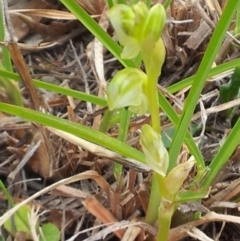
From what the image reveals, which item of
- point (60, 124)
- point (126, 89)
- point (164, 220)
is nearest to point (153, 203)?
point (164, 220)

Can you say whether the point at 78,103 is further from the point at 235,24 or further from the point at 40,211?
the point at 235,24

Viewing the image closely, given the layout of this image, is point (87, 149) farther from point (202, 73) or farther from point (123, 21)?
point (123, 21)

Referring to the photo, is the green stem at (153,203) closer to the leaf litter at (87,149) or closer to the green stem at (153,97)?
the leaf litter at (87,149)

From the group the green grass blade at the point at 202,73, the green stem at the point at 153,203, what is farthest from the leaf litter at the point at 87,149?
the green grass blade at the point at 202,73

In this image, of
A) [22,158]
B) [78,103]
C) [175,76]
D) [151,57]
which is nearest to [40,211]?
[22,158]

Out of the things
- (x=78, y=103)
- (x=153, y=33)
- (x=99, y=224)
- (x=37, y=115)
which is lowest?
(x=99, y=224)

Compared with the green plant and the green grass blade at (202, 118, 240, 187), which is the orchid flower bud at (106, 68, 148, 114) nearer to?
the green grass blade at (202, 118, 240, 187)

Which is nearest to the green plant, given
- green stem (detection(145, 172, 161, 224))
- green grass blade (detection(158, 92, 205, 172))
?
green stem (detection(145, 172, 161, 224))
